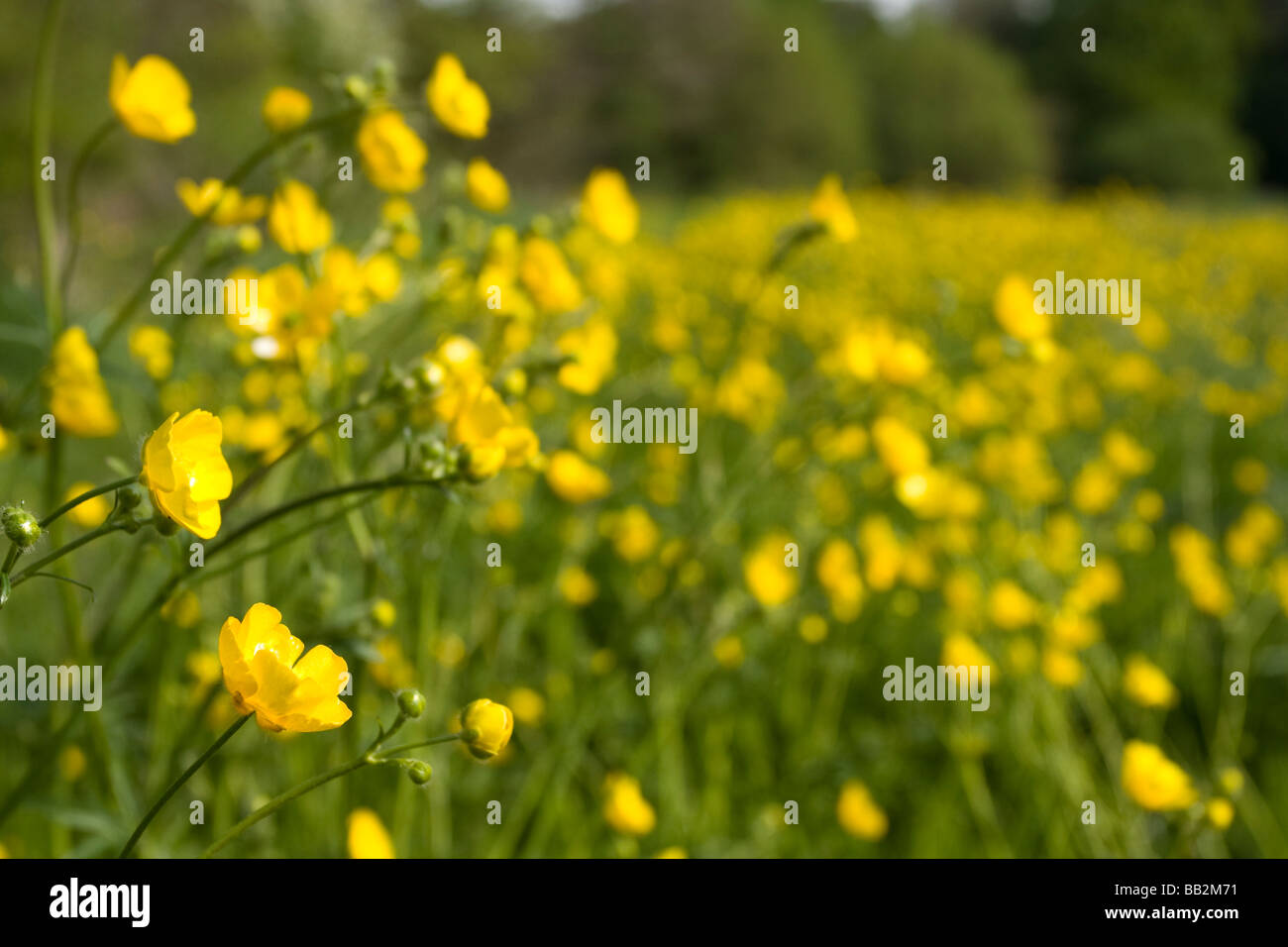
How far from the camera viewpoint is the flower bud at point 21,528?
17.7 inches

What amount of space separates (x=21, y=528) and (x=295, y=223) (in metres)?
0.47

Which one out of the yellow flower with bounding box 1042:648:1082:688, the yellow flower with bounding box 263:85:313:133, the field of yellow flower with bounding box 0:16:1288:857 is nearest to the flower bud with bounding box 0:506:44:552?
the field of yellow flower with bounding box 0:16:1288:857

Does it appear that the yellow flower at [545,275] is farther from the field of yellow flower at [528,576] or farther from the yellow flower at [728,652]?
the yellow flower at [728,652]

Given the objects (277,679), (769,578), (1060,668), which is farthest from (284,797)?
(1060,668)

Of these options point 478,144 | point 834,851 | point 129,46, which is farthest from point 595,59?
point 834,851

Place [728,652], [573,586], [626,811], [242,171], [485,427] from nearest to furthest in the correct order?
[485,427], [242,171], [626,811], [728,652], [573,586]

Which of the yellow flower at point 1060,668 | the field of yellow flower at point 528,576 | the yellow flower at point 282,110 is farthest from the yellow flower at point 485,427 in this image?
the yellow flower at point 1060,668

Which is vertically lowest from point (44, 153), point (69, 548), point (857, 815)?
point (857, 815)

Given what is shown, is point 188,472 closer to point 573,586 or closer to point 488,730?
point 488,730

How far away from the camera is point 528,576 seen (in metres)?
1.72

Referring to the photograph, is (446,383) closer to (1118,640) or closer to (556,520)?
(556,520)

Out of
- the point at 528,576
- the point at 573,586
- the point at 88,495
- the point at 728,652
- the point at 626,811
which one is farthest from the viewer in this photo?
the point at 528,576

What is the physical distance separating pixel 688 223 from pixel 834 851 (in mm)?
5061
